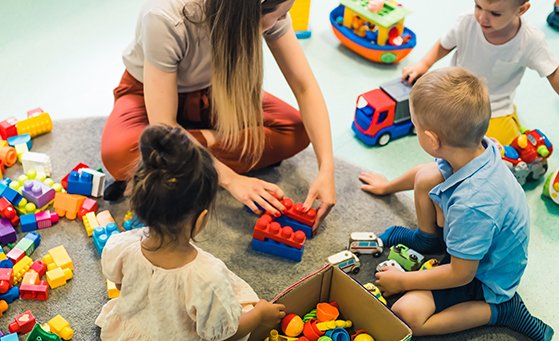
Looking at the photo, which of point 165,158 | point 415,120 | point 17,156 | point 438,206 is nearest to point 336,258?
point 438,206

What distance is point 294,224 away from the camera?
146 cm

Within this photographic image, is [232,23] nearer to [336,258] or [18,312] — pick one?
[336,258]

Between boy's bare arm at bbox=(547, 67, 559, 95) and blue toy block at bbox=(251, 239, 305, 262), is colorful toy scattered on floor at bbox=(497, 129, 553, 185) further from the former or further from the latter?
blue toy block at bbox=(251, 239, 305, 262)

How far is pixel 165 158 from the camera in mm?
877

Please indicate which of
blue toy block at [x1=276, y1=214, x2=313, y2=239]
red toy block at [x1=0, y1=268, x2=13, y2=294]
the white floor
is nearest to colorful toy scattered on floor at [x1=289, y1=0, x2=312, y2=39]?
the white floor

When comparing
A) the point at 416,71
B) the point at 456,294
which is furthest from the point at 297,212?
the point at 416,71

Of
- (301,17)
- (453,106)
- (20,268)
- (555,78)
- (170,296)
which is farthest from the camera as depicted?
(301,17)

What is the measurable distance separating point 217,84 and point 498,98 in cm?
80

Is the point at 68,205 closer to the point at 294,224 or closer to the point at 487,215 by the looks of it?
the point at 294,224

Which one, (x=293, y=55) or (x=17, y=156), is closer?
(x=293, y=55)

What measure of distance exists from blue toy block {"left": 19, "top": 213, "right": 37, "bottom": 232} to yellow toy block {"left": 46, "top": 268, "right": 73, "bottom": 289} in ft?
0.51

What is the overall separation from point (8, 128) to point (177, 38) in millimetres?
609

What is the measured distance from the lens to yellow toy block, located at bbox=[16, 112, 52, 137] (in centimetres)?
167

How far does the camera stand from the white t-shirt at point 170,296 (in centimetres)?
99
